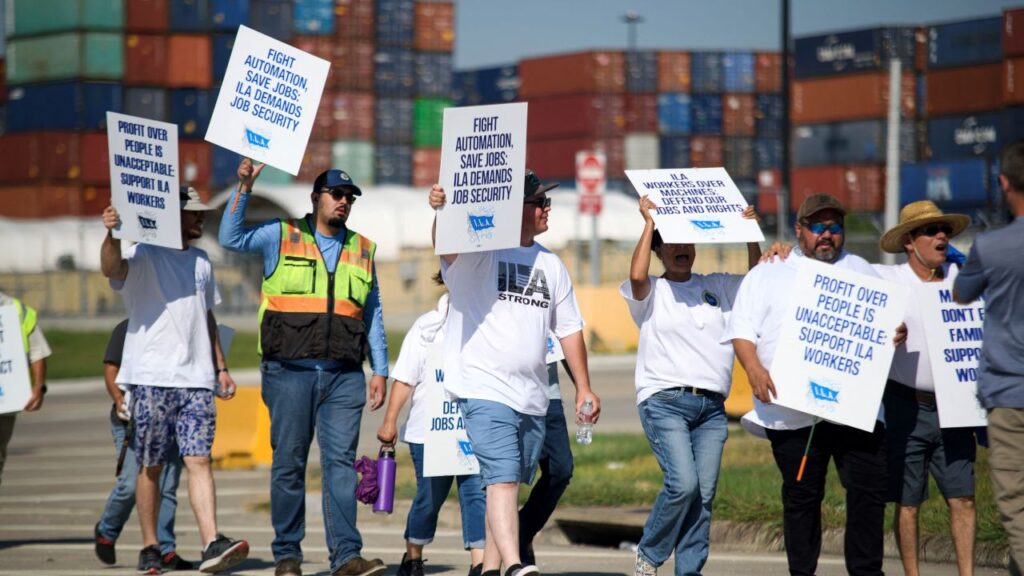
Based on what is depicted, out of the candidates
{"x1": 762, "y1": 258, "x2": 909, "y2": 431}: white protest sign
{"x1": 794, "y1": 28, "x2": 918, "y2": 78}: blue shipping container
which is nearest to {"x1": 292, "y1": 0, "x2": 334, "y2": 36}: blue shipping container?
{"x1": 794, "y1": 28, "x2": 918, "y2": 78}: blue shipping container

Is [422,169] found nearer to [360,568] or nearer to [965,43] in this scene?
[965,43]

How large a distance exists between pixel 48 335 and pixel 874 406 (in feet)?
120

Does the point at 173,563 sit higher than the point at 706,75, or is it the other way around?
the point at 706,75

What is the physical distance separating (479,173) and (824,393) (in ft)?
6.27

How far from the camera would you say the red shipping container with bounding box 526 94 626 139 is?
75.7m

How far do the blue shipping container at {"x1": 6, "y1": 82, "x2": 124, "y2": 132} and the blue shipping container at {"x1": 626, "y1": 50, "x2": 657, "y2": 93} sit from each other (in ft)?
81.3

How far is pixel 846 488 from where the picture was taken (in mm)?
7035

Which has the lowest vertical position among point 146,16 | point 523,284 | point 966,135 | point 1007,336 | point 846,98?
point 1007,336

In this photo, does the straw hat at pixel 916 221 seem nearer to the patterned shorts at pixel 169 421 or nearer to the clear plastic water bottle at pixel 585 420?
the clear plastic water bottle at pixel 585 420

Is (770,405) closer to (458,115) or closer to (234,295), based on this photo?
(458,115)

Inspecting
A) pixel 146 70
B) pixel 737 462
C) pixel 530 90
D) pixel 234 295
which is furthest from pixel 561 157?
pixel 737 462

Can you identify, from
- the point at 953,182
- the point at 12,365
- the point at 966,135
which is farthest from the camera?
the point at 966,135

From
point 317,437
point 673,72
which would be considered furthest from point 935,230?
point 673,72

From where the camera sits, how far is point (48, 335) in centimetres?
4056
